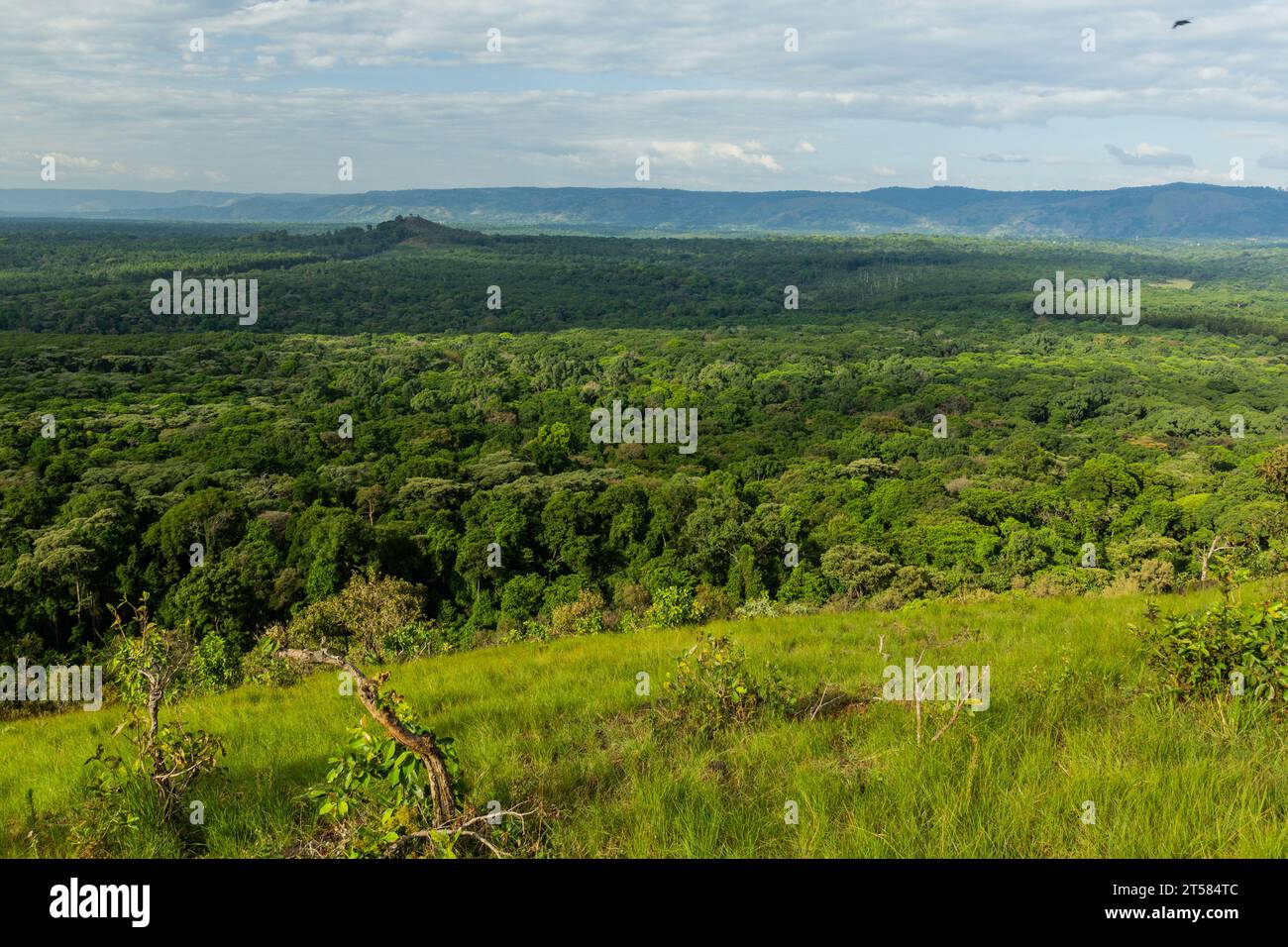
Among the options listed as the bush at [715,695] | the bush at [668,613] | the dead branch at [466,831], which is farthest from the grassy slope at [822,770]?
the bush at [668,613]

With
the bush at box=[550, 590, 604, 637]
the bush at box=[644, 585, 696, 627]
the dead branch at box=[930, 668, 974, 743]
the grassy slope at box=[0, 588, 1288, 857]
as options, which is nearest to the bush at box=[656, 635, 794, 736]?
the grassy slope at box=[0, 588, 1288, 857]

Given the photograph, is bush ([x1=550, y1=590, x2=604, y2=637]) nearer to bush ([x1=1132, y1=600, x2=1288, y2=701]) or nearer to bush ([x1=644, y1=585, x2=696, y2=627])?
bush ([x1=644, y1=585, x2=696, y2=627])

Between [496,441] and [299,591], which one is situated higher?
[496,441]

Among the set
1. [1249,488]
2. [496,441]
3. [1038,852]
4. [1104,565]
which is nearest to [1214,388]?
[1249,488]
